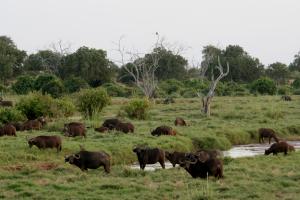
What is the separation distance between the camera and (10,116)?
27703mm

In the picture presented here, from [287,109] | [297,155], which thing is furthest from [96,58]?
[297,155]

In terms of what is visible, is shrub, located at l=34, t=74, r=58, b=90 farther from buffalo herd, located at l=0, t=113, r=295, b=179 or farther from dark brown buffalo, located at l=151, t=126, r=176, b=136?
dark brown buffalo, located at l=151, t=126, r=176, b=136

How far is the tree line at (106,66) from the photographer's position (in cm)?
6944

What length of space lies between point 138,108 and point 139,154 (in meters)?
15.4

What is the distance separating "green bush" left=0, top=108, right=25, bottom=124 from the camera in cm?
2723

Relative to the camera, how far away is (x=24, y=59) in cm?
8106

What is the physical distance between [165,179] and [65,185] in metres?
2.88

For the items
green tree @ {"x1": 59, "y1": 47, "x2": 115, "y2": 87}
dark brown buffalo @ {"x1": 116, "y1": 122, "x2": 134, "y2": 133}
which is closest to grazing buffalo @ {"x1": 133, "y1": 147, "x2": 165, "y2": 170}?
dark brown buffalo @ {"x1": 116, "y1": 122, "x2": 134, "y2": 133}

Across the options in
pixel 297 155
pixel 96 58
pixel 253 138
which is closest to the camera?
pixel 297 155

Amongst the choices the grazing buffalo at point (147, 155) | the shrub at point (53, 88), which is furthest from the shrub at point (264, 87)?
the grazing buffalo at point (147, 155)

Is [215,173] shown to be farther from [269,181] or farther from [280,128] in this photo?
[280,128]

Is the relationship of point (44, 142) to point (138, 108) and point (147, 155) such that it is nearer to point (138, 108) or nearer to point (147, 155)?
point (147, 155)

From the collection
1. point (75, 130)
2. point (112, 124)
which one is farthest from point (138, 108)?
point (75, 130)

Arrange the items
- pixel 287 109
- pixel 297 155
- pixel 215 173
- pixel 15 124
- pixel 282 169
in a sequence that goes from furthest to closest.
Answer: pixel 287 109
pixel 15 124
pixel 297 155
pixel 282 169
pixel 215 173
